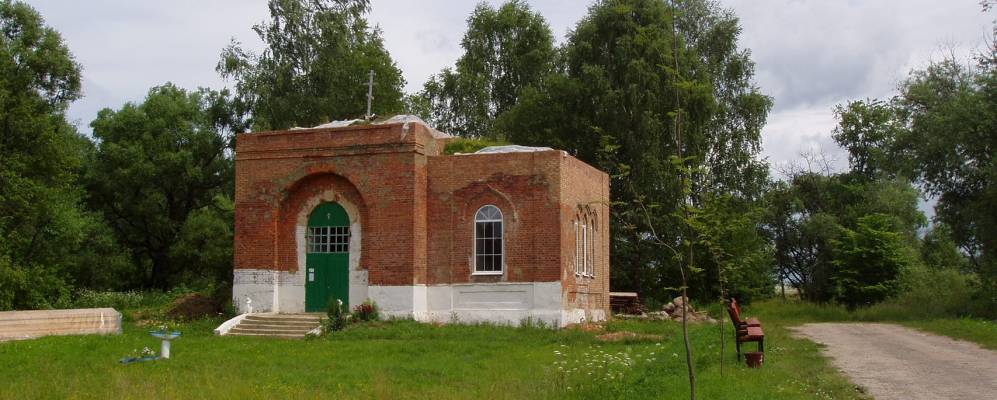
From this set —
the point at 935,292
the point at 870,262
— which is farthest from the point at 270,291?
the point at 870,262

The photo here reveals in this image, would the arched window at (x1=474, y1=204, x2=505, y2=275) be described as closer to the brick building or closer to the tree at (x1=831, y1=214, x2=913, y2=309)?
Result: the brick building

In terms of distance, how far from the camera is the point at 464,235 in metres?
23.2

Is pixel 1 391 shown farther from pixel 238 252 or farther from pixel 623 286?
pixel 623 286

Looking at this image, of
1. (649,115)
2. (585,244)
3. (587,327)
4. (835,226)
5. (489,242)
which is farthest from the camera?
(835,226)

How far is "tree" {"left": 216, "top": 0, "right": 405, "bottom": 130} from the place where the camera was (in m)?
35.4

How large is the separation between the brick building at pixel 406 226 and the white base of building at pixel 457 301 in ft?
0.09

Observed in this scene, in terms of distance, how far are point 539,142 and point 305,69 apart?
9774mm

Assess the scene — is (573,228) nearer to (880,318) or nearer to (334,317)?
(334,317)

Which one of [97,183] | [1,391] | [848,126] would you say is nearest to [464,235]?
[1,391]

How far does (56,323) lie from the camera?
2086 cm

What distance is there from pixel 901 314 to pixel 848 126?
16.8 metres

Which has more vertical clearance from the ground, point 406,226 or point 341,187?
point 341,187

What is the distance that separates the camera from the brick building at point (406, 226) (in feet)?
74.5

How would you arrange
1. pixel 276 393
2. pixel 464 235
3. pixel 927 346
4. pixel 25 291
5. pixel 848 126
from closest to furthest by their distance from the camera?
1. pixel 276 393
2. pixel 927 346
3. pixel 464 235
4. pixel 25 291
5. pixel 848 126
